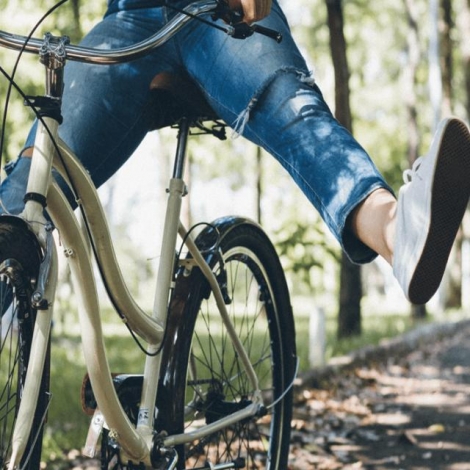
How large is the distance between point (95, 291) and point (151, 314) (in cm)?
56

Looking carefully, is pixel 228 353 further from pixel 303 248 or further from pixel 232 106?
pixel 303 248

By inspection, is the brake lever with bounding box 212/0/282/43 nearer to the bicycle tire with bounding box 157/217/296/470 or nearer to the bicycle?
the bicycle

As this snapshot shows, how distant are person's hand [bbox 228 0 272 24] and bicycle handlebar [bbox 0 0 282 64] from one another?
28 mm

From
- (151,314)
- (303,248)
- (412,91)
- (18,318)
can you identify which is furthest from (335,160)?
(412,91)

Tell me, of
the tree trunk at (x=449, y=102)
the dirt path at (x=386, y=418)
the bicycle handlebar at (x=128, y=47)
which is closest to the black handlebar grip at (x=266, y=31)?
the bicycle handlebar at (x=128, y=47)

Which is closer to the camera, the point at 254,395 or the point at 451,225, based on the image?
the point at 451,225

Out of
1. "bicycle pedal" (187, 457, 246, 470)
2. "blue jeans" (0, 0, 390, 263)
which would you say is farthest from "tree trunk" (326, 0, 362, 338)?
"blue jeans" (0, 0, 390, 263)

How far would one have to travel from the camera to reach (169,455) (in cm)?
247

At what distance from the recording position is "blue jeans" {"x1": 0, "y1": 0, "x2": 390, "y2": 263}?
2283 millimetres

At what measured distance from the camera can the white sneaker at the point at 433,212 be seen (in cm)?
198

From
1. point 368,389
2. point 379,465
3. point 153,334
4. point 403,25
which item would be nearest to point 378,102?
point 403,25

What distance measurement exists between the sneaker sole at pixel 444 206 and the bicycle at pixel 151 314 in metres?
0.53

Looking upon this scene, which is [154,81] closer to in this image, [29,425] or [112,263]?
[112,263]

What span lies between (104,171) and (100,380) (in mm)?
756
